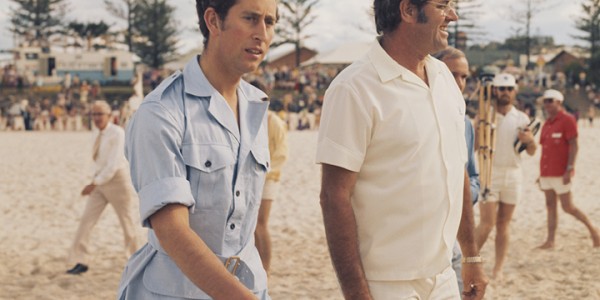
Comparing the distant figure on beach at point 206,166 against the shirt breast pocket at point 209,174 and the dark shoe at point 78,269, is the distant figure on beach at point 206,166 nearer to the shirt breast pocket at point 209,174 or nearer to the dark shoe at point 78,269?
the shirt breast pocket at point 209,174

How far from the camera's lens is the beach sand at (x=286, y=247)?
22.2 ft

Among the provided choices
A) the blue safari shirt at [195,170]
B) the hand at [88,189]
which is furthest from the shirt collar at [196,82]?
the hand at [88,189]

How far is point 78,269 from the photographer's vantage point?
7426 millimetres

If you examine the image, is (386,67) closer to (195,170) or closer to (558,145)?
(195,170)

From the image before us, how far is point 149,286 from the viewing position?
2.16 metres

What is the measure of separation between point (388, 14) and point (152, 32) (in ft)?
211

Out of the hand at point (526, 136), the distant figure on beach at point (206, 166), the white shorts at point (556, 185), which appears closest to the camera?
the distant figure on beach at point (206, 166)

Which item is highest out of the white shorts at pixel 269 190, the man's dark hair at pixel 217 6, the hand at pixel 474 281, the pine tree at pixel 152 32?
the pine tree at pixel 152 32

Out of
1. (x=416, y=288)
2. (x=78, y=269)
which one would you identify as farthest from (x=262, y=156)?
(x=78, y=269)

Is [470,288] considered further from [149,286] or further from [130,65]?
[130,65]

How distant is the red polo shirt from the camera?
842 cm

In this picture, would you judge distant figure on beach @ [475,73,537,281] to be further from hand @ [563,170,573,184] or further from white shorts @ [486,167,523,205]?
hand @ [563,170,573,184]

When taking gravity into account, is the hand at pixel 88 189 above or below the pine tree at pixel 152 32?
below

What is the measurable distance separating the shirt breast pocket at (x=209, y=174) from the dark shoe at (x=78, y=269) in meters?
5.68
